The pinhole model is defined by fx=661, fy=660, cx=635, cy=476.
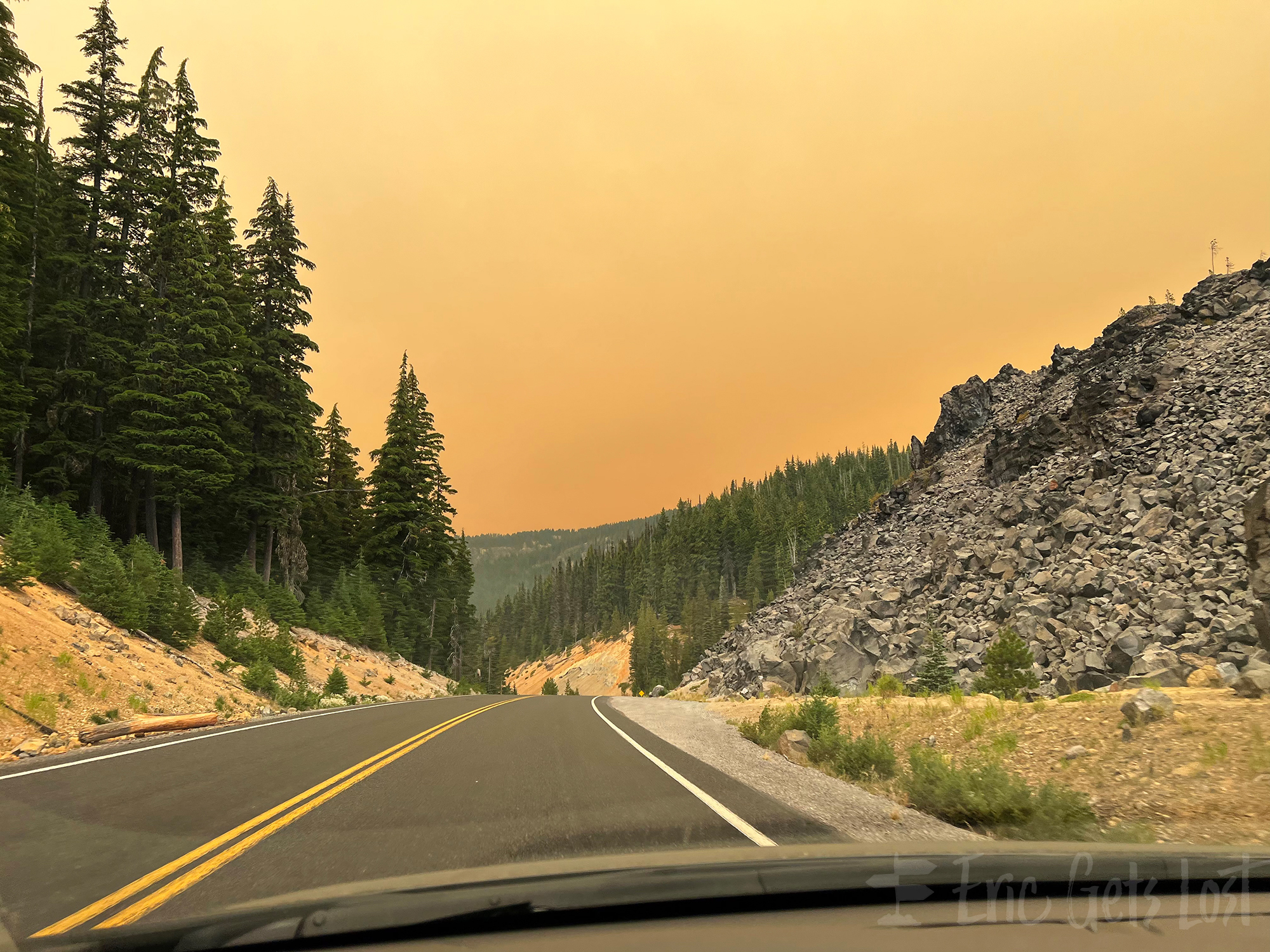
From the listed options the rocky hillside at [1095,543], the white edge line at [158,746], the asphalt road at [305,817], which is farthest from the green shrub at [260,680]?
the rocky hillside at [1095,543]

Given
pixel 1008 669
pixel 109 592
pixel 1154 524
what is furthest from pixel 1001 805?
pixel 1154 524

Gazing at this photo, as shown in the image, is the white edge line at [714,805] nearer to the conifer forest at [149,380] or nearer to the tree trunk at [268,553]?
the conifer forest at [149,380]

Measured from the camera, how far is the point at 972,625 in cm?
3228

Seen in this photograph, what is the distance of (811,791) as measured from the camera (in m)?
7.67

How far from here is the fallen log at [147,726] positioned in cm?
1039

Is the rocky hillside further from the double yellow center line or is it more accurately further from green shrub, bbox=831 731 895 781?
the double yellow center line

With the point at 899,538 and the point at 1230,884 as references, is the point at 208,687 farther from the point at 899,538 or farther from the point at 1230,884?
the point at 899,538

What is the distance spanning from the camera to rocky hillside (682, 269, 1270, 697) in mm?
22234

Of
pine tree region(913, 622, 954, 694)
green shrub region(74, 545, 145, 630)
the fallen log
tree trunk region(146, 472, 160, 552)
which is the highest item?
tree trunk region(146, 472, 160, 552)

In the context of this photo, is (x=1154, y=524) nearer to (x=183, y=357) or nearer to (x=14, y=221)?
(x=183, y=357)

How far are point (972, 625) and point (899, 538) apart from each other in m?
19.4

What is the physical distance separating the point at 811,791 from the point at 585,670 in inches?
4114

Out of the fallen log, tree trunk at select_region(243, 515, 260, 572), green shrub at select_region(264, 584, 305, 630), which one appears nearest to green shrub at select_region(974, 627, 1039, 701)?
the fallen log

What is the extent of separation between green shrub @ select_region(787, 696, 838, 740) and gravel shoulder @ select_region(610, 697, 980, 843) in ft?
2.96
